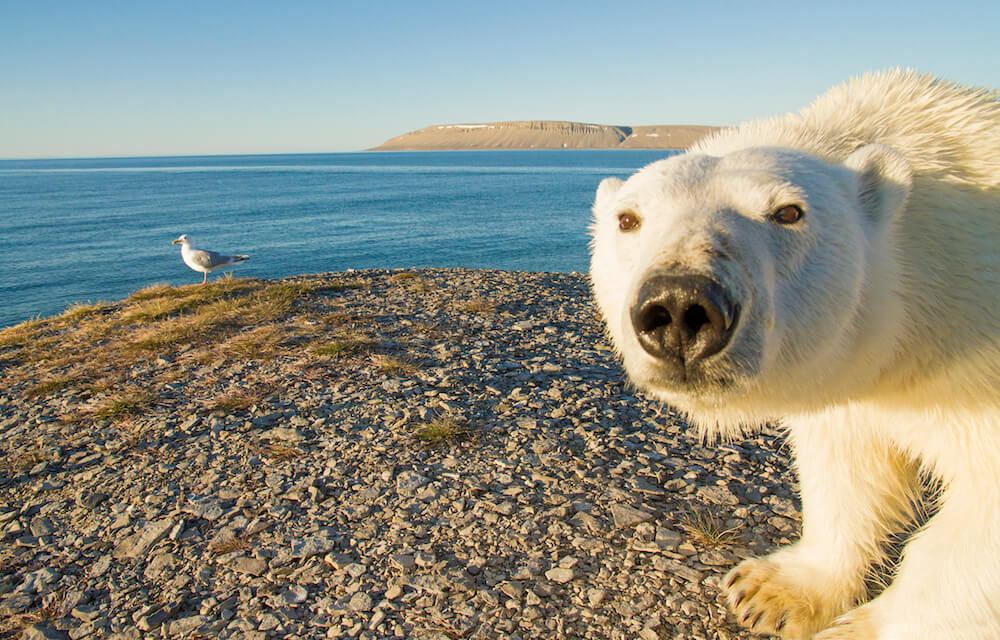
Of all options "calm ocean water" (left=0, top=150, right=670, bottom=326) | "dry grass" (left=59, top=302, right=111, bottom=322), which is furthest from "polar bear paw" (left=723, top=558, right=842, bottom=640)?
"calm ocean water" (left=0, top=150, right=670, bottom=326)

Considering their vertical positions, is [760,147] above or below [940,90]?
below

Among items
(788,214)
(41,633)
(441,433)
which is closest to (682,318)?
(788,214)

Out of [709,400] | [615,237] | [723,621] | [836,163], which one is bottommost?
[723,621]

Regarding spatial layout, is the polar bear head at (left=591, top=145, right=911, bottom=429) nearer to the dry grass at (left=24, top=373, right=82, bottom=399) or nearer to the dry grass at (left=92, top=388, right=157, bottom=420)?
the dry grass at (left=92, top=388, right=157, bottom=420)

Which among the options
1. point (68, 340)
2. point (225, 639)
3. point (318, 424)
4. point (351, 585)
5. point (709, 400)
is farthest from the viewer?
point (68, 340)

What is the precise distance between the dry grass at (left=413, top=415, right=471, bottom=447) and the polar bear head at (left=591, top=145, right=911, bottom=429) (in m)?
2.36

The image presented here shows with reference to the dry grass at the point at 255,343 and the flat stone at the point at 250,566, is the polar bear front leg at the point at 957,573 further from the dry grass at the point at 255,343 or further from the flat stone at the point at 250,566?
the dry grass at the point at 255,343

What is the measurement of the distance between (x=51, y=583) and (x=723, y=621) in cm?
335

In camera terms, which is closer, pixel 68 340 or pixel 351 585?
pixel 351 585

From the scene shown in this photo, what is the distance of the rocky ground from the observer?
9.36 feet

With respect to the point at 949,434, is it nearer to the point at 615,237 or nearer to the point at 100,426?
the point at 615,237

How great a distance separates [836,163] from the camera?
101 inches

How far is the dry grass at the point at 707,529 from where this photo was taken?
3.25m

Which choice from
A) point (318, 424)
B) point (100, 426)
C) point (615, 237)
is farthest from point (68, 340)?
point (615, 237)
